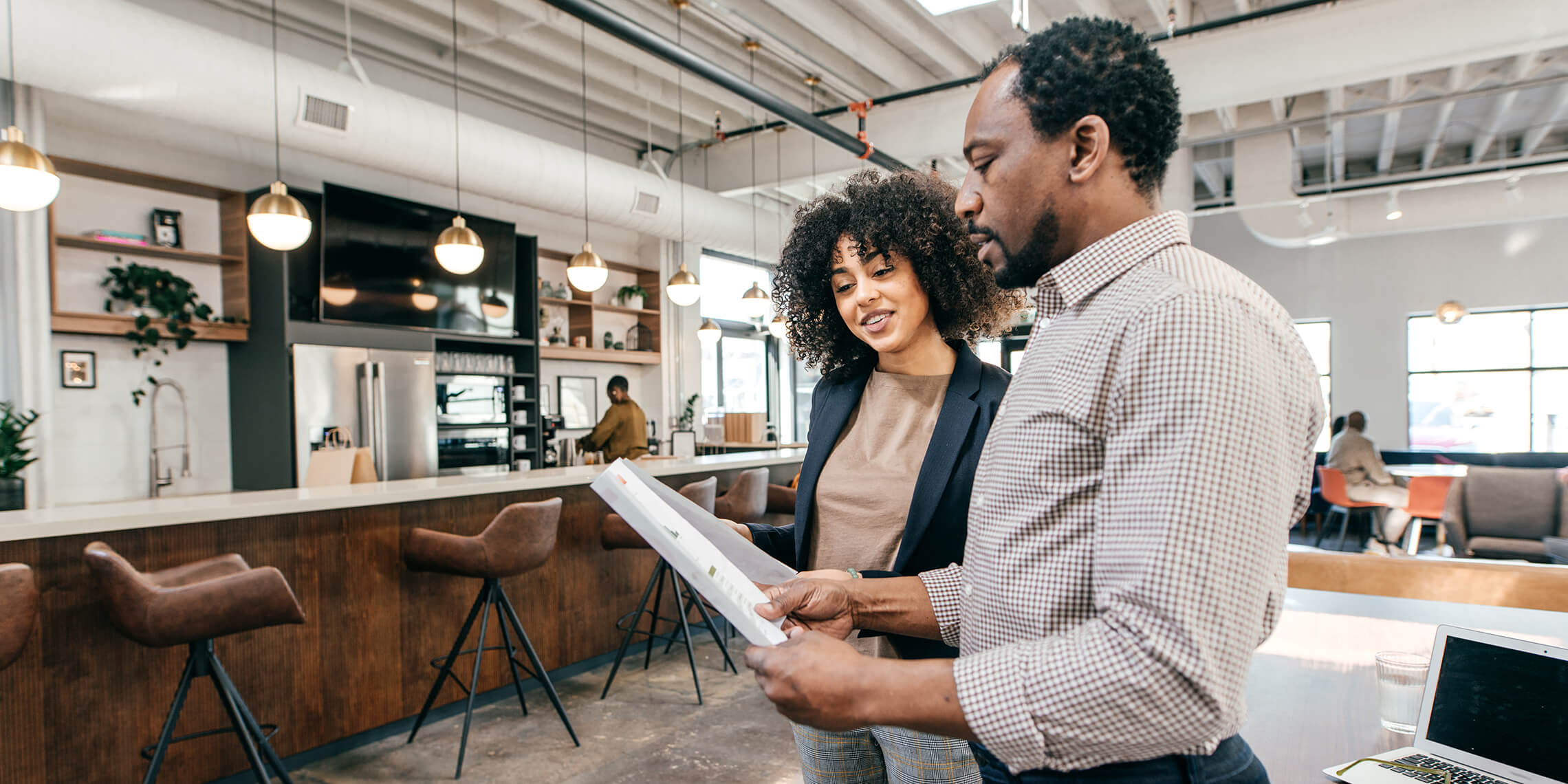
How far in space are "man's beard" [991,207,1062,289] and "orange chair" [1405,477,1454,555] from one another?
8.00m

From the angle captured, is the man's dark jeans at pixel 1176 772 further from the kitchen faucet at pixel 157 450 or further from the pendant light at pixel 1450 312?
the pendant light at pixel 1450 312

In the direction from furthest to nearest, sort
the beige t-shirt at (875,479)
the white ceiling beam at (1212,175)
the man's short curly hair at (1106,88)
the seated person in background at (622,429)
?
the white ceiling beam at (1212,175)
the seated person in background at (622,429)
the beige t-shirt at (875,479)
the man's short curly hair at (1106,88)

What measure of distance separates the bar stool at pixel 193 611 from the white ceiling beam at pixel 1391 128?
724 cm

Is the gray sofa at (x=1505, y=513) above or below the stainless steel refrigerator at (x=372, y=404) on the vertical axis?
below

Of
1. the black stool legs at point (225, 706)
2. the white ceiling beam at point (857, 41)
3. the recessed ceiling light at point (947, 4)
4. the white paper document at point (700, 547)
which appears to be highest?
the white ceiling beam at point (857, 41)

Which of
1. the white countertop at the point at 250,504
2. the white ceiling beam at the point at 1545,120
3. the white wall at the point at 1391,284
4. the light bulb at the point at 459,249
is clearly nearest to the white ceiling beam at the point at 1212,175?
the white wall at the point at 1391,284

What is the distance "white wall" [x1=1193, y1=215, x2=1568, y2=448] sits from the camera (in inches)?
398

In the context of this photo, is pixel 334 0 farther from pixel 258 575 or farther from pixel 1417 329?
pixel 1417 329

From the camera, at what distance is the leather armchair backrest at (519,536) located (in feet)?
10.9

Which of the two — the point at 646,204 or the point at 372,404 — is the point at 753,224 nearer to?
the point at 646,204

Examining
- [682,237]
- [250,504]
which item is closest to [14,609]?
[250,504]

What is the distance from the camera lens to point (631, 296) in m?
8.88

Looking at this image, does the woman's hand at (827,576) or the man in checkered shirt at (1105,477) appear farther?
the woman's hand at (827,576)

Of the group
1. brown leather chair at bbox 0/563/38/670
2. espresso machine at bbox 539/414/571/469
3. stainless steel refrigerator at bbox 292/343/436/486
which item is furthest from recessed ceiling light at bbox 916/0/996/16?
espresso machine at bbox 539/414/571/469
